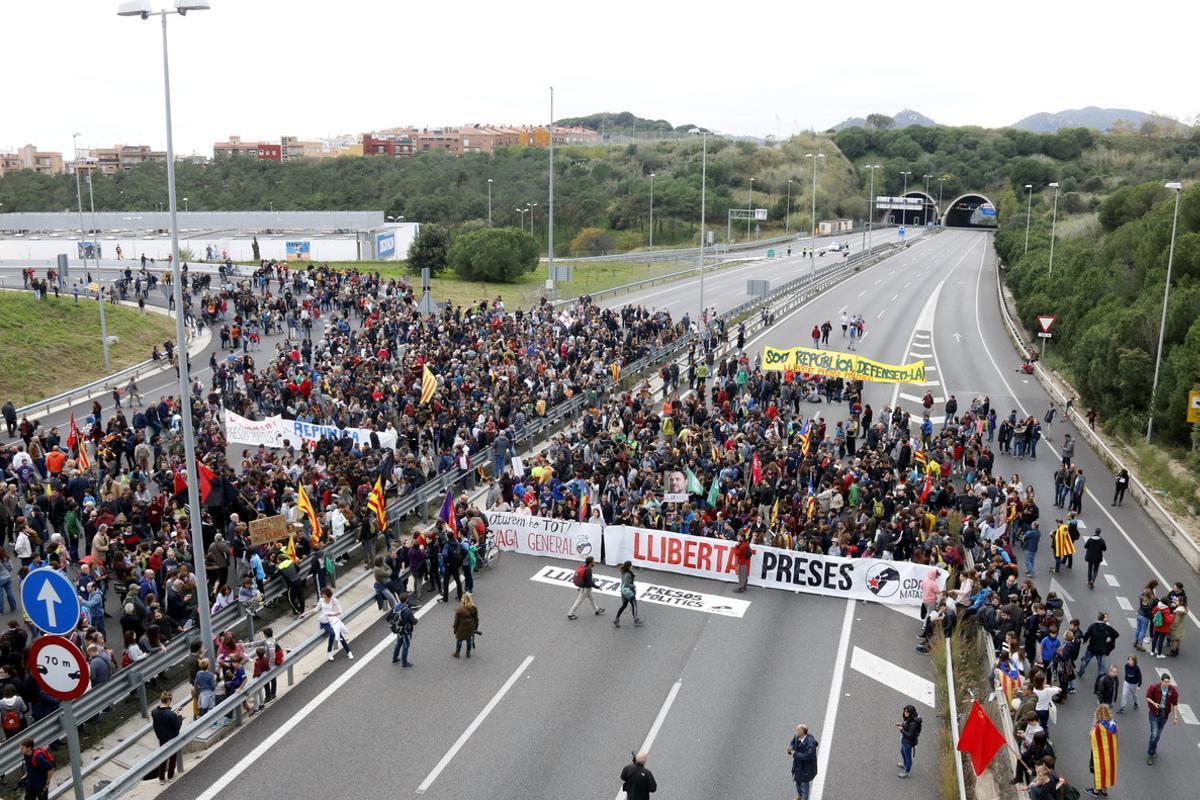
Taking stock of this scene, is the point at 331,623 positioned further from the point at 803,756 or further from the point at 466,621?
the point at 803,756

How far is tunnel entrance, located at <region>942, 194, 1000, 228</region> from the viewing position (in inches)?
6334

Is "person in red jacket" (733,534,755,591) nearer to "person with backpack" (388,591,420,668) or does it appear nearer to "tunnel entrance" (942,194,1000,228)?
"person with backpack" (388,591,420,668)

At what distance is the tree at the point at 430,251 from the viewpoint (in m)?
70.9

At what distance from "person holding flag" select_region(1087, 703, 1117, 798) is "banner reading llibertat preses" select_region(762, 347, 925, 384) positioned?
909 inches

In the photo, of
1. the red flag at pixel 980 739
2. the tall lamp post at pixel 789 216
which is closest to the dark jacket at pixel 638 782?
the red flag at pixel 980 739

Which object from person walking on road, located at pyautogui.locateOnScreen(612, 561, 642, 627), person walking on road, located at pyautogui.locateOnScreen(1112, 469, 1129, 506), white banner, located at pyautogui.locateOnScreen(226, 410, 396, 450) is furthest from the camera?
white banner, located at pyautogui.locateOnScreen(226, 410, 396, 450)

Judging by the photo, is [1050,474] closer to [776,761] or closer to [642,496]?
[642,496]

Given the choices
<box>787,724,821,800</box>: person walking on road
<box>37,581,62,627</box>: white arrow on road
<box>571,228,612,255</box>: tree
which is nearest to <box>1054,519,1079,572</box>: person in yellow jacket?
<box>787,724,821,800</box>: person walking on road

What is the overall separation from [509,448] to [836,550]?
1000 centimetres

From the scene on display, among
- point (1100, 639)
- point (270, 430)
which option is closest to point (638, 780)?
point (1100, 639)

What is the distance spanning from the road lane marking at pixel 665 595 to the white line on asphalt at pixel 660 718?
322cm

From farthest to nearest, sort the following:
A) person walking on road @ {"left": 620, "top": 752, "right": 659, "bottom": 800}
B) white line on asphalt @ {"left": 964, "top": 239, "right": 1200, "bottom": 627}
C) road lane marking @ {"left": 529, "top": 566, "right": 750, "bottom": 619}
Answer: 1. white line on asphalt @ {"left": 964, "top": 239, "right": 1200, "bottom": 627}
2. road lane marking @ {"left": 529, "top": 566, "right": 750, "bottom": 619}
3. person walking on road @ {"left": 620, "top": 752, "right": 659, "bottom": 800}

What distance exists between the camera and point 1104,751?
45.1 ft

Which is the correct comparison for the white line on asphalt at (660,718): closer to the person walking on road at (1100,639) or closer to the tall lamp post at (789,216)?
the person walking on road at (1100,639)
